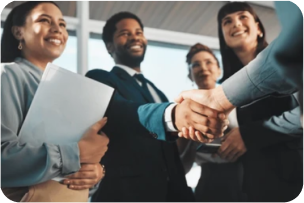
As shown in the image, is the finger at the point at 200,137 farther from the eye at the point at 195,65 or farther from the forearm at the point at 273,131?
the eye at the point at 195,65

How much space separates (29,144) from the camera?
26.5 inches

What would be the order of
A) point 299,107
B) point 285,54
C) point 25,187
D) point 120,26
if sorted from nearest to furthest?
point 285,54
point 25,187
point 299,107
point 120,26

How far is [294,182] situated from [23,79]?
0.70 m

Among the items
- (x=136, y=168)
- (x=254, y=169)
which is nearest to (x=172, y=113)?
(x=136, y=168)

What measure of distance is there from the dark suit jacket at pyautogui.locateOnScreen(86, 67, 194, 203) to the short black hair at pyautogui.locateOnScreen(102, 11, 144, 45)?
0.11m

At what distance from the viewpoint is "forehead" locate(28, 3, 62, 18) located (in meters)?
0.80

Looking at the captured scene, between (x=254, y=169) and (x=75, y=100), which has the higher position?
(x=75, y=100)

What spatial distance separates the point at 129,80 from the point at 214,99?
0.26 meters

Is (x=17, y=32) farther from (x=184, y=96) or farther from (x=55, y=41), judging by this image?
(x=184, y=96)

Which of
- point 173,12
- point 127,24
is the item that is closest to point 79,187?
point 127,24

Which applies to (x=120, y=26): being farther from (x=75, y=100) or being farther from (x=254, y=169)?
(x=254, y=169)

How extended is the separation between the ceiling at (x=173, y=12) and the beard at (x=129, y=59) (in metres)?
0.11

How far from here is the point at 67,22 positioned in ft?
2.79

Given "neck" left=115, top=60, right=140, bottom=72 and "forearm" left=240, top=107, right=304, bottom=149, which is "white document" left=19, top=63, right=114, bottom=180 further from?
"forearm" left=240, top=107, right=304, bottom=149
